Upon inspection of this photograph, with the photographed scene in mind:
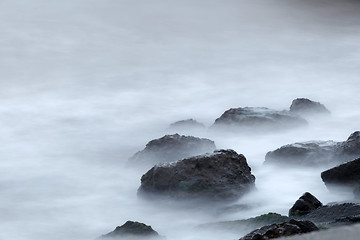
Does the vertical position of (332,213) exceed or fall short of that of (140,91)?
it falls short

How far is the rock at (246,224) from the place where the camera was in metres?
4.02

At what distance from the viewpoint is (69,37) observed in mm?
12070

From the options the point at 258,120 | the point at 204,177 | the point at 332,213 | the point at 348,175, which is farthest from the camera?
the point at 258,120

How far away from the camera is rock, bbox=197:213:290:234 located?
13.2 feet

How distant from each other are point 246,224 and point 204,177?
0.73 meters

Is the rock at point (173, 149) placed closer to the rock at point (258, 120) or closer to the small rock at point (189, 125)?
the rock at point (258, 120)

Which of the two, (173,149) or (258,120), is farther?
(258,120)

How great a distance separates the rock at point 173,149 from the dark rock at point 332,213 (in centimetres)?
169

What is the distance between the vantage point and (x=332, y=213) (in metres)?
3.89

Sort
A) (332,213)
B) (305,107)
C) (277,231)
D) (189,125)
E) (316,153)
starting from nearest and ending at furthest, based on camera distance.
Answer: (277,231) → (332,213) → (316,153) → (189,125) → (305,107)

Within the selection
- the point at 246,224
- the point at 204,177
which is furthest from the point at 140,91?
the point at 246,224

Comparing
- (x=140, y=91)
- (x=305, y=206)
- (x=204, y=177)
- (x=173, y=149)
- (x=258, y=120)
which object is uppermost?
(x=140, y=91)

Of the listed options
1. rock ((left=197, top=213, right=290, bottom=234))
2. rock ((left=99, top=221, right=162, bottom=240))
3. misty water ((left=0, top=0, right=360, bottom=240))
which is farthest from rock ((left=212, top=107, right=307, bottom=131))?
→ rock ((left=99, top=221, right=162, bottom=240))

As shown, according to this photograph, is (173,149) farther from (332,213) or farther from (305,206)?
(332,213)
